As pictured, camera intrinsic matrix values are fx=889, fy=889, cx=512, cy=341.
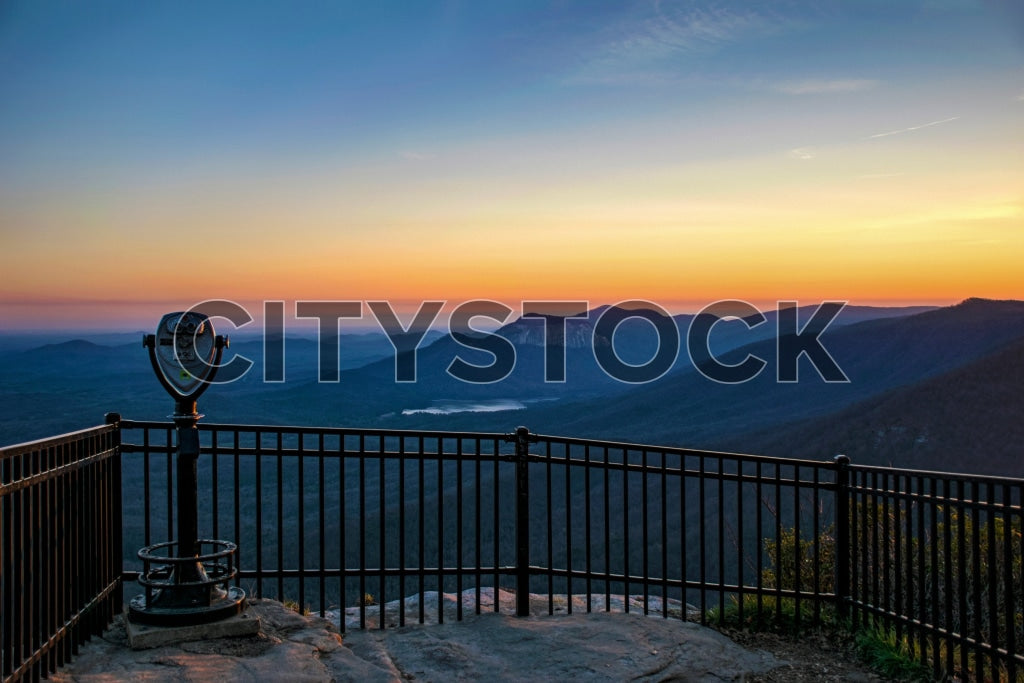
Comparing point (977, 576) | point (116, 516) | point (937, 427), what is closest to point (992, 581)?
point (977, 576)

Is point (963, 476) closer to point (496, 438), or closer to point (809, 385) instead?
point (496, 438)

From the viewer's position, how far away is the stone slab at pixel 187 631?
236 inches

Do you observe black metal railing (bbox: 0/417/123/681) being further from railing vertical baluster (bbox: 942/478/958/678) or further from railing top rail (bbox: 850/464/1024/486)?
railing vertical baluster (bbox: 942/478/958/678)

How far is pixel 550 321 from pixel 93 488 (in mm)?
75696

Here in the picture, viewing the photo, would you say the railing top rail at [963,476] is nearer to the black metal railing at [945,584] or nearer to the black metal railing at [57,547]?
the black metal railing at [945,584]

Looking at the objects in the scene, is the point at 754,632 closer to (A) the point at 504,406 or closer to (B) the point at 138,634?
(B) the point at 138,634

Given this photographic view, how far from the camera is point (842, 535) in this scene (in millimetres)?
7312

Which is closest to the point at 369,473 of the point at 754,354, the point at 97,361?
the point at 754,354

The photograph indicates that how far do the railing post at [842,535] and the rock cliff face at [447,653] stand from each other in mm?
1139

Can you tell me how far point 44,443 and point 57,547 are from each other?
739mm

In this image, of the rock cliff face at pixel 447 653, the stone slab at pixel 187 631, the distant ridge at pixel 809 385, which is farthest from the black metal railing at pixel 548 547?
the distant ridge at pixel 809 385

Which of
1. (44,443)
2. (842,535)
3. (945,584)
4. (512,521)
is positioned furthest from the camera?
(512,521)

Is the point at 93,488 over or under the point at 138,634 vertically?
over

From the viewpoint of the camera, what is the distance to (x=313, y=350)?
387ft
